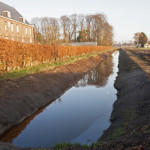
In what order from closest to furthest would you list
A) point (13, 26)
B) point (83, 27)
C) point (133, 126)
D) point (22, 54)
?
point (133, 126)
point (22, 54)
point (13, 26)
point (83, 27)

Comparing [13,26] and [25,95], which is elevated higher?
[13,26]

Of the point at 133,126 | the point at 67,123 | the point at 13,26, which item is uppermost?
the point at 13,26

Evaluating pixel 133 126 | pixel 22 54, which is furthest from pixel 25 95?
pixel 133 126

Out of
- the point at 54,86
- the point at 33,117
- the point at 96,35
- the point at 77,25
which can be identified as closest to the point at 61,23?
the point at 77,25

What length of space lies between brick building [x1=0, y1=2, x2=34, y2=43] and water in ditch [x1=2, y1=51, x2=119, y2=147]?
91.1 ft

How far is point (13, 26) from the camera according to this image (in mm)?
38625

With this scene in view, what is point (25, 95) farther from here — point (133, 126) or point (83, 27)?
point (83, 27)

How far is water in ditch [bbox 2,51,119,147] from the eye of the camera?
7.22 m

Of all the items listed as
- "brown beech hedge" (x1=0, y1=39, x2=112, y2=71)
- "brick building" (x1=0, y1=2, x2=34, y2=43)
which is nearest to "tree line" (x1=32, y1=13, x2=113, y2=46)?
"brick building" (x1=0, y1=2, x2=34, y2=43)

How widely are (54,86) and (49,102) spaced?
8.11 ft

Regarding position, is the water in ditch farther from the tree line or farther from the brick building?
the tree line

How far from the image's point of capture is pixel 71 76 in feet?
62.8

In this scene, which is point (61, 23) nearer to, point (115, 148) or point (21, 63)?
point (21, 63)

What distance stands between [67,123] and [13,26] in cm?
3541
